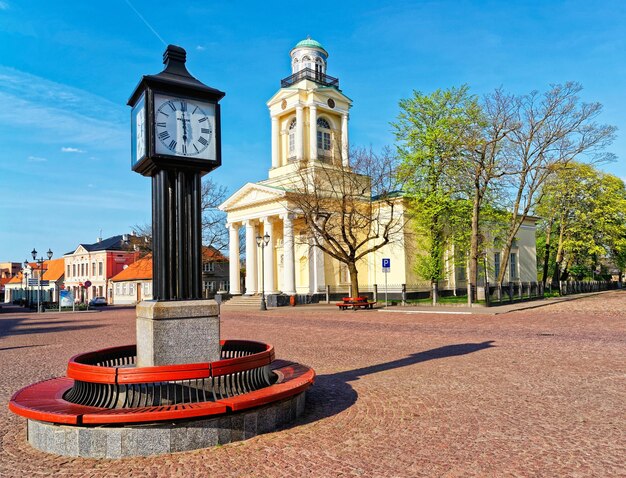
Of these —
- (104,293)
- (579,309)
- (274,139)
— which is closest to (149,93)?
(579,309)

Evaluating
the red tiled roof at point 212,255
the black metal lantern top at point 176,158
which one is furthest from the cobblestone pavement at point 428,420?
the red tiled roof at point 212,255

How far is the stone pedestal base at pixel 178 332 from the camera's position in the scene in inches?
242

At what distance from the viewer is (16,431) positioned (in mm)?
6207

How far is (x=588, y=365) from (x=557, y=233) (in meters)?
46.3

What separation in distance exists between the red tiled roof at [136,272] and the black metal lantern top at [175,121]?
185 feet

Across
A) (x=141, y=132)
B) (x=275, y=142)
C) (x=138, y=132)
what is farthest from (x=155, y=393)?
(x=275, y=142)

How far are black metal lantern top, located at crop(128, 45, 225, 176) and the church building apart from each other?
104 ft

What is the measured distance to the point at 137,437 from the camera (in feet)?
16.7

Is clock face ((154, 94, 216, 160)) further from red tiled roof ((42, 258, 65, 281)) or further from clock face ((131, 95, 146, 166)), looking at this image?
red tiled roof ((42, 258, 65, 281))

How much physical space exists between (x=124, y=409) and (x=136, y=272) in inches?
2530

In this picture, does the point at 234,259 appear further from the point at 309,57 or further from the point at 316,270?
the point at 309,57

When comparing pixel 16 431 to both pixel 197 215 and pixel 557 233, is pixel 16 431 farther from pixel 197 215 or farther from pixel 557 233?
pixel 557 233

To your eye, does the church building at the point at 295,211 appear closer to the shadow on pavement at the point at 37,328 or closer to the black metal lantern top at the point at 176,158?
the shadow on pavement at the point at 37,328

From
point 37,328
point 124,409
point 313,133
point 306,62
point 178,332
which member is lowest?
point 37,328
